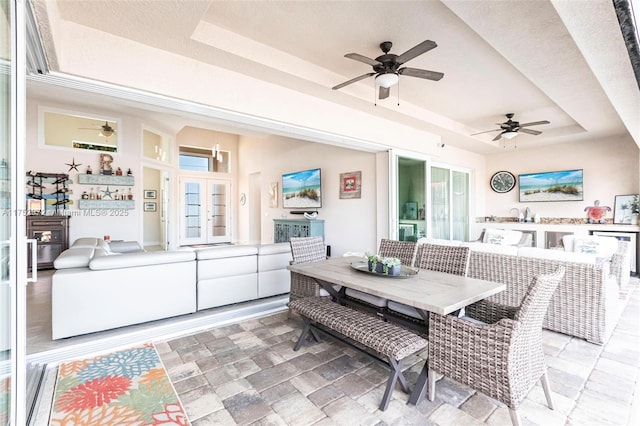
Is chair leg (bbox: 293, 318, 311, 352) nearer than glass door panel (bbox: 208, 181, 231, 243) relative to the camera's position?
Yes

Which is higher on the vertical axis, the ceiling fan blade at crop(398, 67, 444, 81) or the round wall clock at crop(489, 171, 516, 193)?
the ceiling fan blade at crop(398, 67, 444, 81)

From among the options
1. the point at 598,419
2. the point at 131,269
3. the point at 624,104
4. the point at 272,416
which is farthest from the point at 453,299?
the point at 624,104

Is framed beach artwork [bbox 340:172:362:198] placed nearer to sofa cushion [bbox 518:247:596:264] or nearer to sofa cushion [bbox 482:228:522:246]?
sofa cushion [bbox 482:228:522:246]

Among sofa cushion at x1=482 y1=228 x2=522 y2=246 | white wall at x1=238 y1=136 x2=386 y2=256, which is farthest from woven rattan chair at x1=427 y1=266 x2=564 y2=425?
sofa cushion at x1=482 y1=228 x2=522 y2=246

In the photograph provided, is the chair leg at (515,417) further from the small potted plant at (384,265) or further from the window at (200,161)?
the window at (200,161)

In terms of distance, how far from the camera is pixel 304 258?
→ 10.7 feet

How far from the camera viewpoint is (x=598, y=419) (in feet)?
5.92

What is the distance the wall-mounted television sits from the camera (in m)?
6.64

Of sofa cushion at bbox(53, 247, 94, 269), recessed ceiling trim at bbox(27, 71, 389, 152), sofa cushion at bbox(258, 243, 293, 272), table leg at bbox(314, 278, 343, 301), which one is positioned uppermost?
recessed ceiling trim at bbox(27, 71, 389, 152)

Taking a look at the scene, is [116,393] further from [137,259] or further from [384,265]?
[384,265]

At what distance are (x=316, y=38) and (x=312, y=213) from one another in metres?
4.25

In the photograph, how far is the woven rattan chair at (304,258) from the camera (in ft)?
10.4

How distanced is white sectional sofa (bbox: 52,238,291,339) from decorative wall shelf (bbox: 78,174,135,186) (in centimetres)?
344

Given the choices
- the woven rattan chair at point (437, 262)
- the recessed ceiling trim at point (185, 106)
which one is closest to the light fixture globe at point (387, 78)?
the recessed ceiling trim at point (185, 106)
